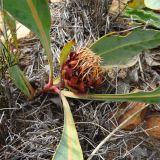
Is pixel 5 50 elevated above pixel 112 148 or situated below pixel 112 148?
above

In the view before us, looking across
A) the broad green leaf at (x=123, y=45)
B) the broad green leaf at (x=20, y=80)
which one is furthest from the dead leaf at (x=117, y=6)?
the broad green leaf at (x=20, y=80)

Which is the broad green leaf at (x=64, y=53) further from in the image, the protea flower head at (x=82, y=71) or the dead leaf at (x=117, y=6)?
the dead leaf at (x=117, y=6)

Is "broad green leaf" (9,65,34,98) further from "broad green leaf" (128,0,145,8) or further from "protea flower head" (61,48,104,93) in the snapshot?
"broad green leaf" (128,0,145,8)

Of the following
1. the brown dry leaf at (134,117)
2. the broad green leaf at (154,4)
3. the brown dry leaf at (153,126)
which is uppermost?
the broad green leaf at (154,4)

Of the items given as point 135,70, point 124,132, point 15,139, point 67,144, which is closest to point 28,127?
point 15,139

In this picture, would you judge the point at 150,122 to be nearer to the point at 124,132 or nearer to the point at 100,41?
the point at 124,132
